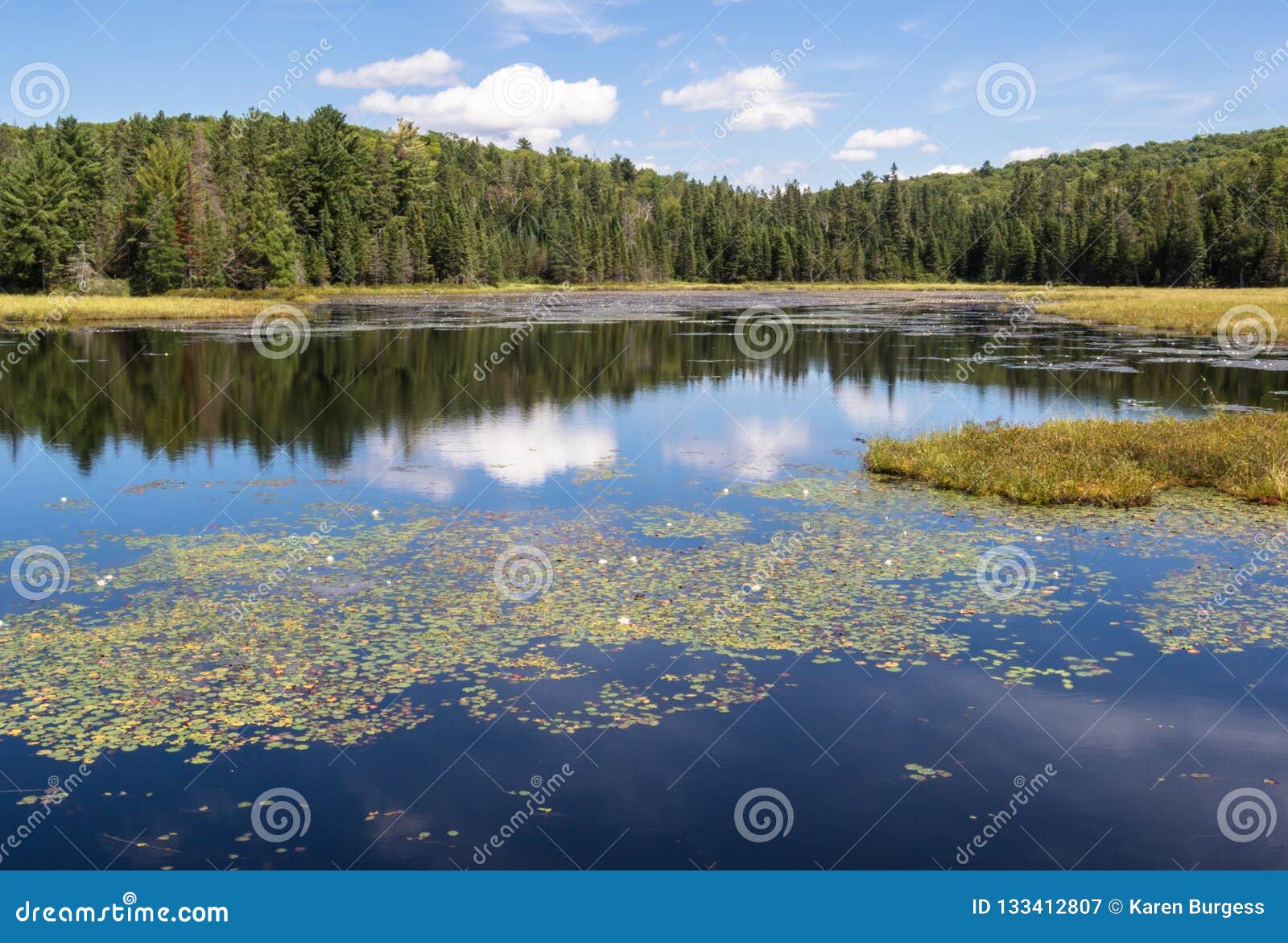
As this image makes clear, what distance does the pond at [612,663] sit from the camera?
28.3 ft

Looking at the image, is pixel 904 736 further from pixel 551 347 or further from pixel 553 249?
pixel 553 249

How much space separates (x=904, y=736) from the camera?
10.2 meters

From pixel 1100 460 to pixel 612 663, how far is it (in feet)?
42.7

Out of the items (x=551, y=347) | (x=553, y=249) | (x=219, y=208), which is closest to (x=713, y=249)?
(x=553, y=249)

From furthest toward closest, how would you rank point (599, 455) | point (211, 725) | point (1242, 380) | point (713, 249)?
point (713, 249)
point (1242, 380)
point (599, 455)
point (211, 725)

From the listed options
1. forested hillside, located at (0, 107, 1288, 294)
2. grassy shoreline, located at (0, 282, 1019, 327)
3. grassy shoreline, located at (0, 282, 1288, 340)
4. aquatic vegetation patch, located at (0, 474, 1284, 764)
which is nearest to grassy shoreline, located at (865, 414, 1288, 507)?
aquatic vegetation patch, located at (0, 474, 1284, 764)

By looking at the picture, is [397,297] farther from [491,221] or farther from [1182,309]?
[1182,309]

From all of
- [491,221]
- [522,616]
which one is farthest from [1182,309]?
[491,221]

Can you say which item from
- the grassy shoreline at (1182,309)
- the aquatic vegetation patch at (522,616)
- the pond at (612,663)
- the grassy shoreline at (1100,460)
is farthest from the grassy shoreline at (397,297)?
the aquatic vegetation patch at (522,616)

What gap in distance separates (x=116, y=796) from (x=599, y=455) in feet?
53.7

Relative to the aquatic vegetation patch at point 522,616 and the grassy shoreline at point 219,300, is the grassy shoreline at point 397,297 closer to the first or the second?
the grassy shoreline at point 219,300

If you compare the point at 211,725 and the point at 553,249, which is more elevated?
the point at 553,249

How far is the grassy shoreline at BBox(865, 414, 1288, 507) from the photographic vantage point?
1959 centimetres
